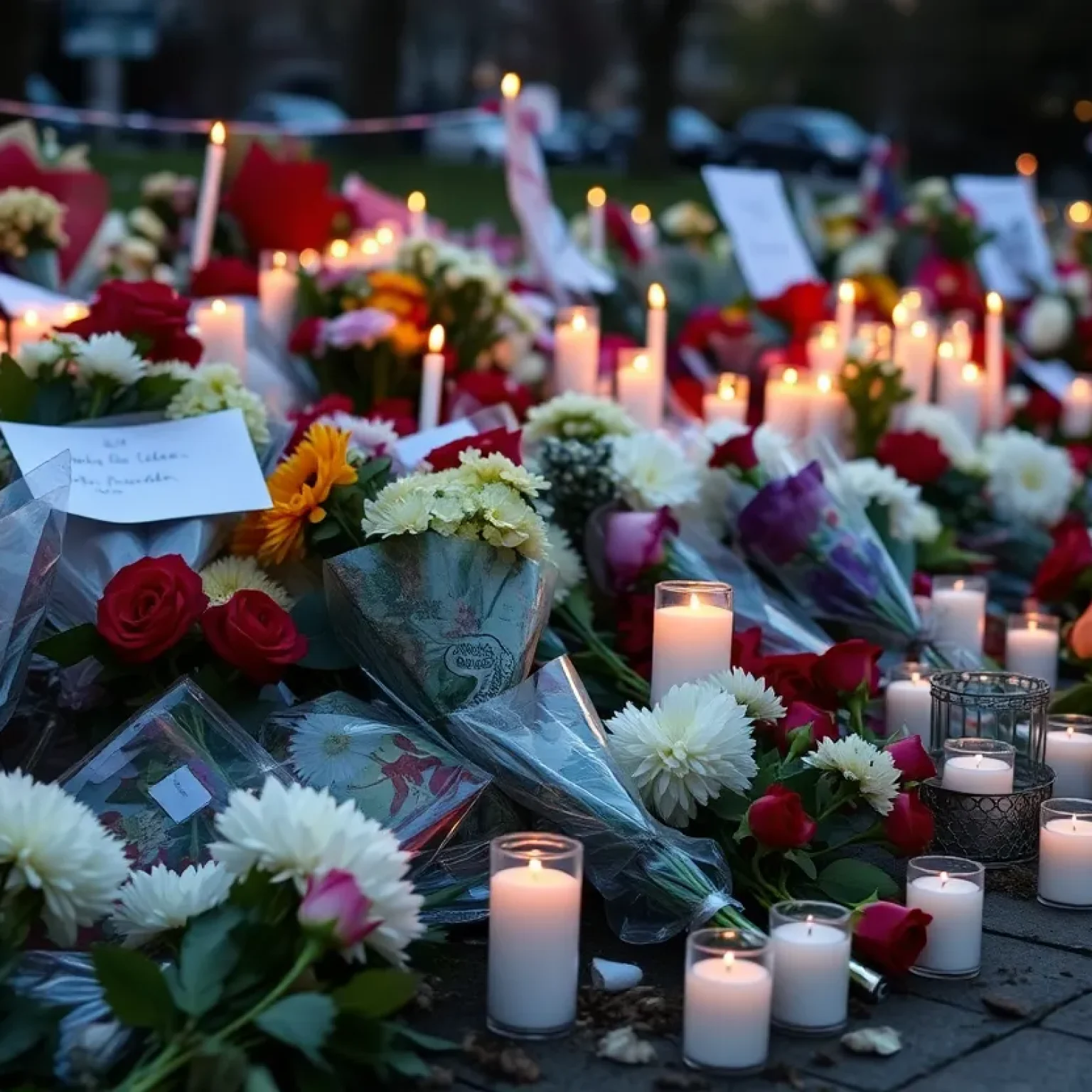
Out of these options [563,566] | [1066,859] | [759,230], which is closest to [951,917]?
[1066,859]

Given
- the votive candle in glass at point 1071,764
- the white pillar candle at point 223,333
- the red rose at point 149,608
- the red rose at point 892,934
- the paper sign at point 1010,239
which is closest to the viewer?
the red rose at point 892,934

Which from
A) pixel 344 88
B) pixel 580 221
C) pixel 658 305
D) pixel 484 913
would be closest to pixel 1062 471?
pixel 658 305

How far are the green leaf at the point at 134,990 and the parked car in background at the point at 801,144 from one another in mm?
23076

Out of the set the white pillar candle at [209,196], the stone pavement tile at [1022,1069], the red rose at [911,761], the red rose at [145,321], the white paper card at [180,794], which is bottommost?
the stone pavement tile at [1022,1069]

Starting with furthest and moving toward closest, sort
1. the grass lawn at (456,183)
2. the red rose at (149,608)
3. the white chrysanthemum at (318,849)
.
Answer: the grass lawn at (456,183)
the red rose at (149,608)
the white chrysanthemum at (318,849)

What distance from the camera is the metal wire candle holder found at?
2.97m

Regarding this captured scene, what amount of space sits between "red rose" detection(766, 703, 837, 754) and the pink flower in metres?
0.87

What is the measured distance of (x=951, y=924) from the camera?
2.53 meters

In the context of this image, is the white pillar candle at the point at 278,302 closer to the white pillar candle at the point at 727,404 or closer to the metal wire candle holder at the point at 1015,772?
the white pillar candle at the point at 727,404

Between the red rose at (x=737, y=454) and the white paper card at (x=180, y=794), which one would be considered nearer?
the white paper card at (x=180, y=794)

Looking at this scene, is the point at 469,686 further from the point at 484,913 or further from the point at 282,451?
the point at 282,451

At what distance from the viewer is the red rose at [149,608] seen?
2697 millimetres

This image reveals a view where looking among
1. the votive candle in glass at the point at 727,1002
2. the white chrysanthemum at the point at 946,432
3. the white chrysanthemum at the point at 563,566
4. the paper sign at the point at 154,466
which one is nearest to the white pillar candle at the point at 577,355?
the white chrysanthemum at the point at 946,432

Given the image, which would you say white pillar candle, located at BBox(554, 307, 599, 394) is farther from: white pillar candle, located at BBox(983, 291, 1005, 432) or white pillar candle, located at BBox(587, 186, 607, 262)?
white pillar candle, located at BBox(587, 186, 607, 262)
